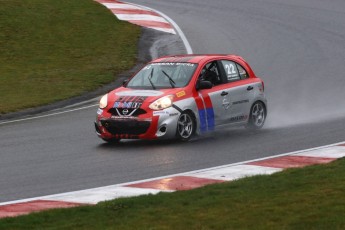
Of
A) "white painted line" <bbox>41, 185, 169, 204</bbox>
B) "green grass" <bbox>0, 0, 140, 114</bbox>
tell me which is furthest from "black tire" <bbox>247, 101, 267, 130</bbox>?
"white painted line" <bbox>41, 185, 169, 204</bbox>

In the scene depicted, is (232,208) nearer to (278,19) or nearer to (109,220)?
(109,220)

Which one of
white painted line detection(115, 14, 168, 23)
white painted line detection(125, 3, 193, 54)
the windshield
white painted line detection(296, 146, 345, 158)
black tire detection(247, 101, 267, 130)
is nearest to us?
white painted line detection(296, 146, 345, 158)

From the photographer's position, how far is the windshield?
1725cm

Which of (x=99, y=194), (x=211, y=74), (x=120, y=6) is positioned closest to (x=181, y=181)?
(x=99, y=194)

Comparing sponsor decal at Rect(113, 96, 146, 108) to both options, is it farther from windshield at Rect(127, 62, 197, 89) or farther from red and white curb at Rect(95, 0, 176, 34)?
red and white curb at Rect(95, 0, 176, 34)

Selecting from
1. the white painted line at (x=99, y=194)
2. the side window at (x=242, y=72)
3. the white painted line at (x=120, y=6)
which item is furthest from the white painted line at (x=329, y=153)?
the white painted line at (x=120, y=6)

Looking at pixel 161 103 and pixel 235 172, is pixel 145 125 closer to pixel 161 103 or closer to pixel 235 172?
pixel 161 103

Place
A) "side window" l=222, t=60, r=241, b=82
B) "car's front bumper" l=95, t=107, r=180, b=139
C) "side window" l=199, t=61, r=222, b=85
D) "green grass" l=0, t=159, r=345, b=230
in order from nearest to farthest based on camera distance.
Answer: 1. "green grass" l=0, t=159, r=345, b=230
2. "car's front bumper" l=95, t=107, r=180, b=139
3. "side window" l=199, t=61, r=222, b=85
4. "side window" l=222, t=60, r=241, b=82

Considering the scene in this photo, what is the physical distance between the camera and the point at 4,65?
2627 cm

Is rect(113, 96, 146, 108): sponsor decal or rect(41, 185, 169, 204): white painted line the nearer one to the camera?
rect(41, 185, 169, 204): white painted line

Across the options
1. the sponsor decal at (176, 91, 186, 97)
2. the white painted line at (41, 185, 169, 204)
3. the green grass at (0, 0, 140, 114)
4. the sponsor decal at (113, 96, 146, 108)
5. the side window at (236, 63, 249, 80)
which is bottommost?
the green grass at (0, 0, 140, 114)

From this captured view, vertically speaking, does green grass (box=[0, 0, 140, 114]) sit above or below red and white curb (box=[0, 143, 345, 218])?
below

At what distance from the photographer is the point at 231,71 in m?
18.1

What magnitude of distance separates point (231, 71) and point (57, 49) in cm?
1084
